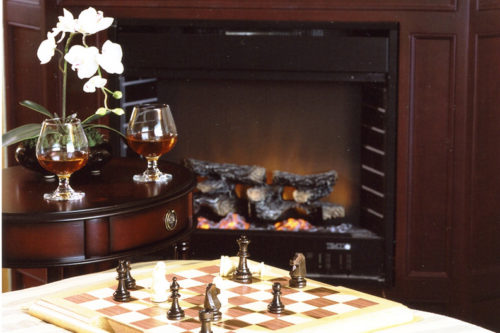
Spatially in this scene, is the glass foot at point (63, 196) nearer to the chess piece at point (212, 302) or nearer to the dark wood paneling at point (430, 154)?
the chess piece at point (212, 302)

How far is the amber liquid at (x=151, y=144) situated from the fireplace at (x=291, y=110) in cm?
125

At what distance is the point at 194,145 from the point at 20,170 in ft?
4.34

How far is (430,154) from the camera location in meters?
3.16

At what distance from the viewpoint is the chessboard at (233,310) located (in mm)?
1108

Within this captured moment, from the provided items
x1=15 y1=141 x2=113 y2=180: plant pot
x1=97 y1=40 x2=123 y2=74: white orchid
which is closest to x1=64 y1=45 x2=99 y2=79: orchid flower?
x1=97 y1=40 x2=123 y2=74: white orchid

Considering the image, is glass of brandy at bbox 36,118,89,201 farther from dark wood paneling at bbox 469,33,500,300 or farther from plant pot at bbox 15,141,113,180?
dark wood paneling at bbox 469,33,500,300

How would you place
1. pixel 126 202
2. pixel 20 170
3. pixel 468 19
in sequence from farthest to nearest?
pixel 468 19 < pixel 20 170 < pixel 126 202

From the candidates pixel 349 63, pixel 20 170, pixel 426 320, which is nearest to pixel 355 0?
pixel 349 63

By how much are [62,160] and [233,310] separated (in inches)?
26.0

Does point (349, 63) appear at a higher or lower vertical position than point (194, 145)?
higher

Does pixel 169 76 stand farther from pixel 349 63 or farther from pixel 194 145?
pixel 349 63

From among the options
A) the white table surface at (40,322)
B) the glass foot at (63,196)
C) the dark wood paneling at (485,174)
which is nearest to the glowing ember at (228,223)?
Answer: the dark wood paneling at (485,174)

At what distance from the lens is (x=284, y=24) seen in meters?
3.12

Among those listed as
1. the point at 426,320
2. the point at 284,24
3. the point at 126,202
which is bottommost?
the point at 426,320
